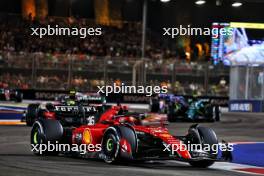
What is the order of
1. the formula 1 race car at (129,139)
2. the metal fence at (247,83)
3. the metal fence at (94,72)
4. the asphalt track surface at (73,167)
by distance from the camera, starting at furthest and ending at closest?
1. the metal fence at (247,83)
2. the metal fence at (94,72)
3. the formula 1 race car at (129,139)
4. the asphalt track surface at (73,167)

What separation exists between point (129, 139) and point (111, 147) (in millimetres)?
461

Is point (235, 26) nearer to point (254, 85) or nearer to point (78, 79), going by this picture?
point (254, 85)

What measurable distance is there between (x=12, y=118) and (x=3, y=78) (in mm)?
10201

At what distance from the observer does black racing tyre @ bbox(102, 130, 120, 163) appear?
1098 cm

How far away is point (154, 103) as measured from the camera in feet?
93.9

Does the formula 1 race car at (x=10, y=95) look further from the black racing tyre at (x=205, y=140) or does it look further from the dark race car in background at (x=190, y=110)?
the black racing tyre at (x=205, y=140)

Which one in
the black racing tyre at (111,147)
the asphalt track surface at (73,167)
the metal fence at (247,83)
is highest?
the metal fence at (247,83)

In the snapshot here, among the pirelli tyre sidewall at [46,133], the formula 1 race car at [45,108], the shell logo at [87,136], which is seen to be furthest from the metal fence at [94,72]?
the shell logo at [87,136]

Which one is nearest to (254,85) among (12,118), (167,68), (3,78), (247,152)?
(167,68)

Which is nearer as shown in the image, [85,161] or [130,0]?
[85,161]

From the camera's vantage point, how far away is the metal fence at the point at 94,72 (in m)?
35.3

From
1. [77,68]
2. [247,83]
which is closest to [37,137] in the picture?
[77,68]

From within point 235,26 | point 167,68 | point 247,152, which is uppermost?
point 235,26

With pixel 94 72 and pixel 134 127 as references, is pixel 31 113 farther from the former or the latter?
pixel 94 72
